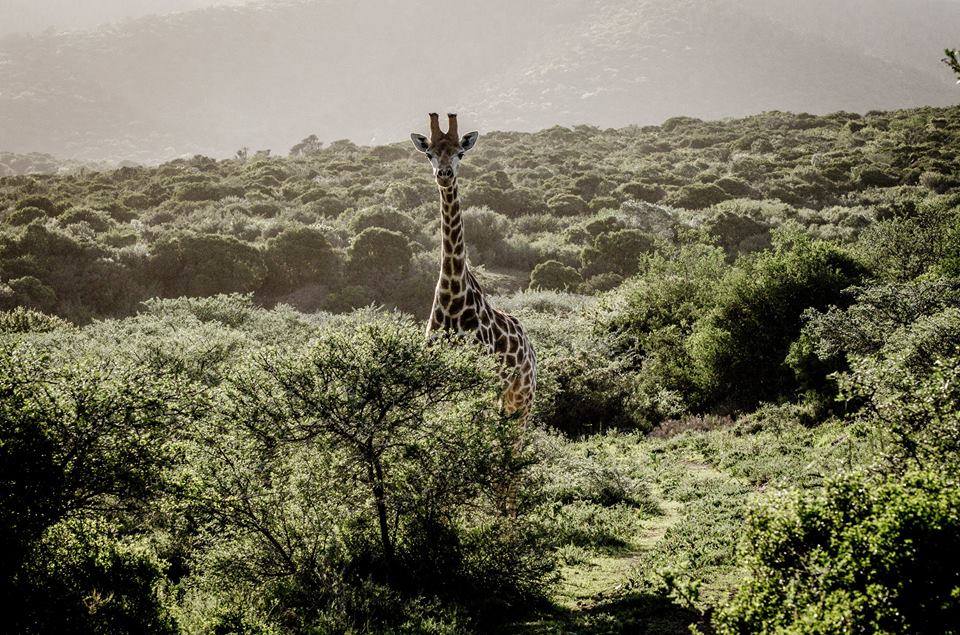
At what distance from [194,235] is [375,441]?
24537 millimetres

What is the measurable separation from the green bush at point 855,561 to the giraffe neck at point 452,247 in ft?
16.1

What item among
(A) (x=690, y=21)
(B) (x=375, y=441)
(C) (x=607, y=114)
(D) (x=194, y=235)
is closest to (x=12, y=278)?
(D) (x=194, y=235)

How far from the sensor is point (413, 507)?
5699 millimetres

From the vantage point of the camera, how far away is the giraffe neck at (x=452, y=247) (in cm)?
821

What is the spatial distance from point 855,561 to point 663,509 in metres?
5.54

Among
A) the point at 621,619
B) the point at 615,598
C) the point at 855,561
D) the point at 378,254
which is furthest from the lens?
the point at 378,254

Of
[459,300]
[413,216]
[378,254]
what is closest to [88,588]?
[459,300]

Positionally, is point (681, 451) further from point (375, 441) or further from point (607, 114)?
point (607, 114)

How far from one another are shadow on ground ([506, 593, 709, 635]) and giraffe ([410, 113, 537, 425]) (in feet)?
8.98

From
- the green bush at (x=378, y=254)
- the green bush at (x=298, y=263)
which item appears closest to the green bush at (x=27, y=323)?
the green bush at (x=298, y=263)

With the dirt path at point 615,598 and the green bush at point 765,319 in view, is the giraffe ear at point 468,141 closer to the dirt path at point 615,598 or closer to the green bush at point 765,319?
the dirt path at point 615,598

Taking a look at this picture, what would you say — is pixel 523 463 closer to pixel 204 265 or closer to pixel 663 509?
pixel 663 509

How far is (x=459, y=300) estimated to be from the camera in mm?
8156

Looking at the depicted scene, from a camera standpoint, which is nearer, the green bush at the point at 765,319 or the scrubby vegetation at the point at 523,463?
the scrubby vegetation at the point at 523,463
